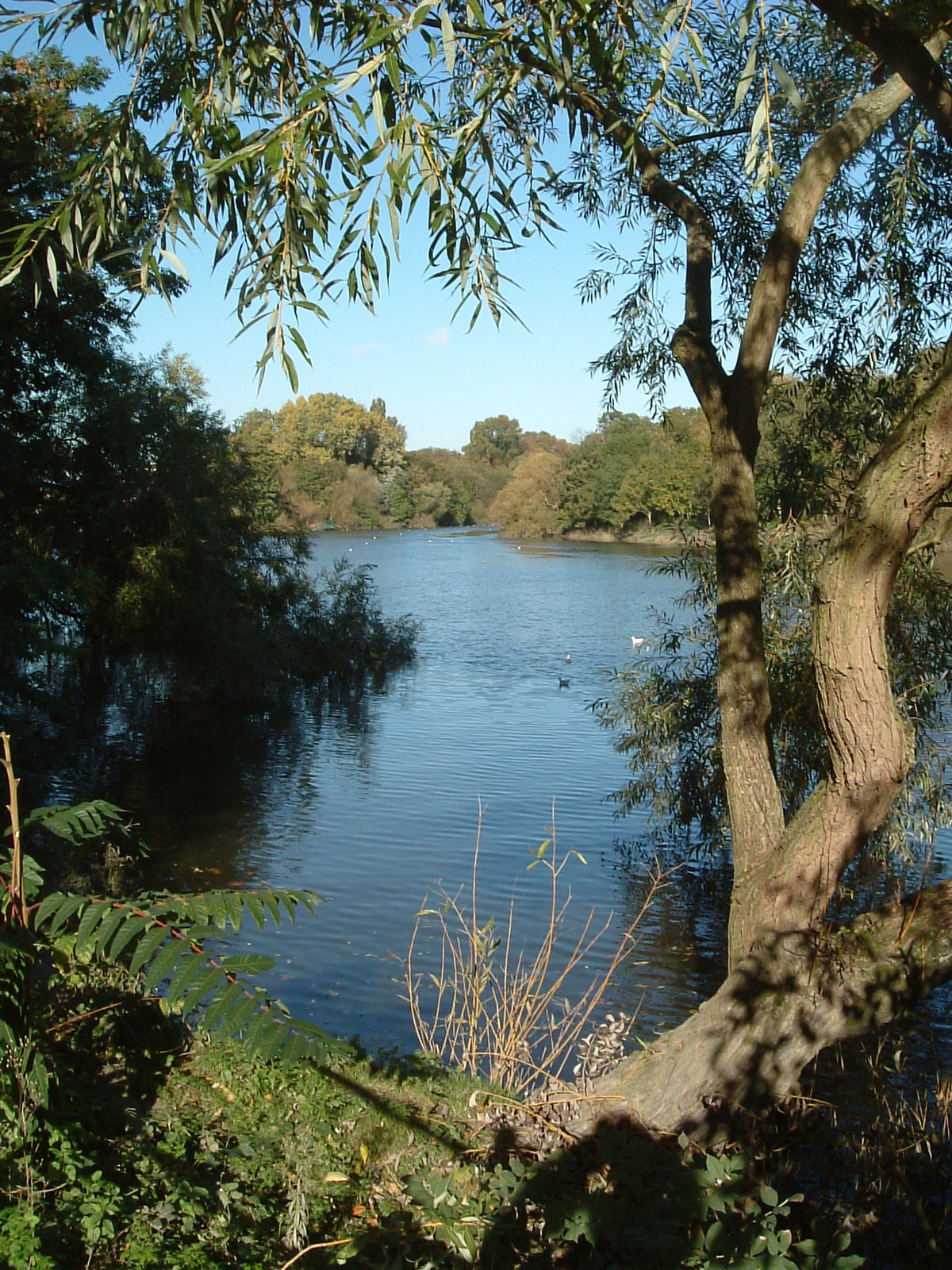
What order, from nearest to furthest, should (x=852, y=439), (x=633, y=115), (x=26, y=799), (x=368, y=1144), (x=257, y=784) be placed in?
(x=368, y=1144), (x=633, y=115), (x=852, y=439), (x=26, y=799), (x=257, y=784)

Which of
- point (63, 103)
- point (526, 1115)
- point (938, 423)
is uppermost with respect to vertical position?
point (63, 103)

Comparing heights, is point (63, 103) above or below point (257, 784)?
above

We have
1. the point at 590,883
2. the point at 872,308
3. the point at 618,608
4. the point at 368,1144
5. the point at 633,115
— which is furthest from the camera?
the point at 618,608

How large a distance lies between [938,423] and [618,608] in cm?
2749

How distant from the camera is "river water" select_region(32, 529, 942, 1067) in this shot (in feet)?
24.9

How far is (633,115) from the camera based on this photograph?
21.0ft

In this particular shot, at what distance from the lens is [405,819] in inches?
454

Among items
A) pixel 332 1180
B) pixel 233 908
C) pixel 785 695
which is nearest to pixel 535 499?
pixel 785 695

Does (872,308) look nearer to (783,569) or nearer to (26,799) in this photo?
(783,569)

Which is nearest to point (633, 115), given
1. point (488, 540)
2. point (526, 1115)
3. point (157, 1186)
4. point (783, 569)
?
point (783, 569)

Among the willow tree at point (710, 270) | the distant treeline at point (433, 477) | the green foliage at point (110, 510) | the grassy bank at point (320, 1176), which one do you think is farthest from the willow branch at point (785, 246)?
the distant treeline at point (433, 477)

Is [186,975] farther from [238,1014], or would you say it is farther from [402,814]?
[402,814]

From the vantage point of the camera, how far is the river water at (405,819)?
7.60 meters

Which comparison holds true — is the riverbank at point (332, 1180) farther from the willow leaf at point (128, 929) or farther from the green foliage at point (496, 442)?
the green foliage at point (496, 442)
